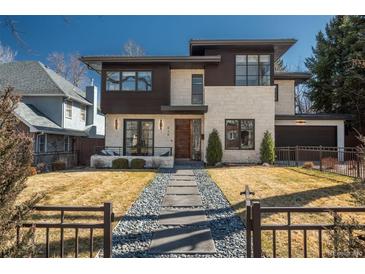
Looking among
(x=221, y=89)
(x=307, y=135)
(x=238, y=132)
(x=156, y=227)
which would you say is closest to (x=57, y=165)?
(x=221, y=89)

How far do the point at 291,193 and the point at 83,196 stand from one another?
6141 mm

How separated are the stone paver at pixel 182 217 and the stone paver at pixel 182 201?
1.57 feet

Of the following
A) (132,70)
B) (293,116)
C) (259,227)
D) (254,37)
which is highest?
(254,37)

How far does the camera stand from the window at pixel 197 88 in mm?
15477

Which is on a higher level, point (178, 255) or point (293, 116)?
point (293, 116)

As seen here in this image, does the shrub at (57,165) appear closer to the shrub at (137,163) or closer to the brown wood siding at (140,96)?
the brown wood siding at (140,96)

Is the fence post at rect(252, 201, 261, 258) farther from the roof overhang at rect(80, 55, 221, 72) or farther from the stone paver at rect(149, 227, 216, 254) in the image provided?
the roof overhang at rect(80, 55, 221, 72)

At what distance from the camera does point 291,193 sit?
25.5 ft

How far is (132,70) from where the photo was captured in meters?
14.6

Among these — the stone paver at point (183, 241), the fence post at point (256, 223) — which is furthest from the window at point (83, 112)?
the fence post at point (256, 223)

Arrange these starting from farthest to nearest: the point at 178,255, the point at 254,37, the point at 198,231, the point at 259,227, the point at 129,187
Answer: the point at 254,37
the point at 129,187
the point at 198,231
the point at 178,255
the point at 259,227

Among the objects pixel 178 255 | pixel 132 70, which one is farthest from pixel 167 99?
pixel 178 255
